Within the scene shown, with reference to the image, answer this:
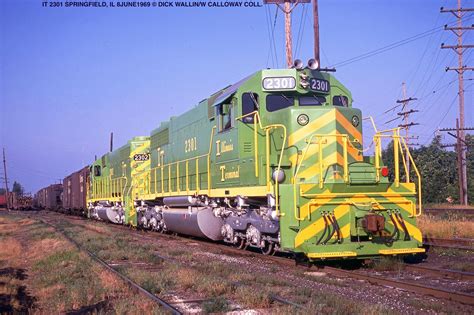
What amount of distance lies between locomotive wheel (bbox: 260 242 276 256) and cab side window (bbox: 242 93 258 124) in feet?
8.12

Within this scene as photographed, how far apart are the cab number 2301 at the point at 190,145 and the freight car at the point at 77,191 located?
19674mm

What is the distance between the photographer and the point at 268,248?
11055mm

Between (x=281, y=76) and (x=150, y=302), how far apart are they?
5.59 metres

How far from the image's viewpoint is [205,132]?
45.7 ft

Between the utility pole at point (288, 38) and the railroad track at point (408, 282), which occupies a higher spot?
the utility pole at point (288, 38)

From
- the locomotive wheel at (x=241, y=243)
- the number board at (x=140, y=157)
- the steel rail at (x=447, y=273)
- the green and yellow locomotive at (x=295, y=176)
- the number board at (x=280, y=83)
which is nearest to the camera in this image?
the steel rail at (x=447, y=273)

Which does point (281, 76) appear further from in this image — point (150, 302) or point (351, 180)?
point (150, 302)

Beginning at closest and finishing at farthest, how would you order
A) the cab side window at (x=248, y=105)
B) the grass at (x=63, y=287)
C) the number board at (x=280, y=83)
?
the grass at (x=63, y=287)
the number board at (x=280, y=83)
the cab side window at (x=248, y=105)

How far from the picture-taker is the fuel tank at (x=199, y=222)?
44.4 feet

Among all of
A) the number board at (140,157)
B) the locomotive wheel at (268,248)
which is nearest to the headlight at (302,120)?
the locomotive wheel at (268,248)

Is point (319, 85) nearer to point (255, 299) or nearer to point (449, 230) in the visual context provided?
point (255, 299)

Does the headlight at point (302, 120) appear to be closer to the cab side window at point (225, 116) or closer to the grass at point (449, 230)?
the cab side window at point (225, 116)

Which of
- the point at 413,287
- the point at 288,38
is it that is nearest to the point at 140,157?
the point at 288,38

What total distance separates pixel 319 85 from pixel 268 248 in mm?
3418
